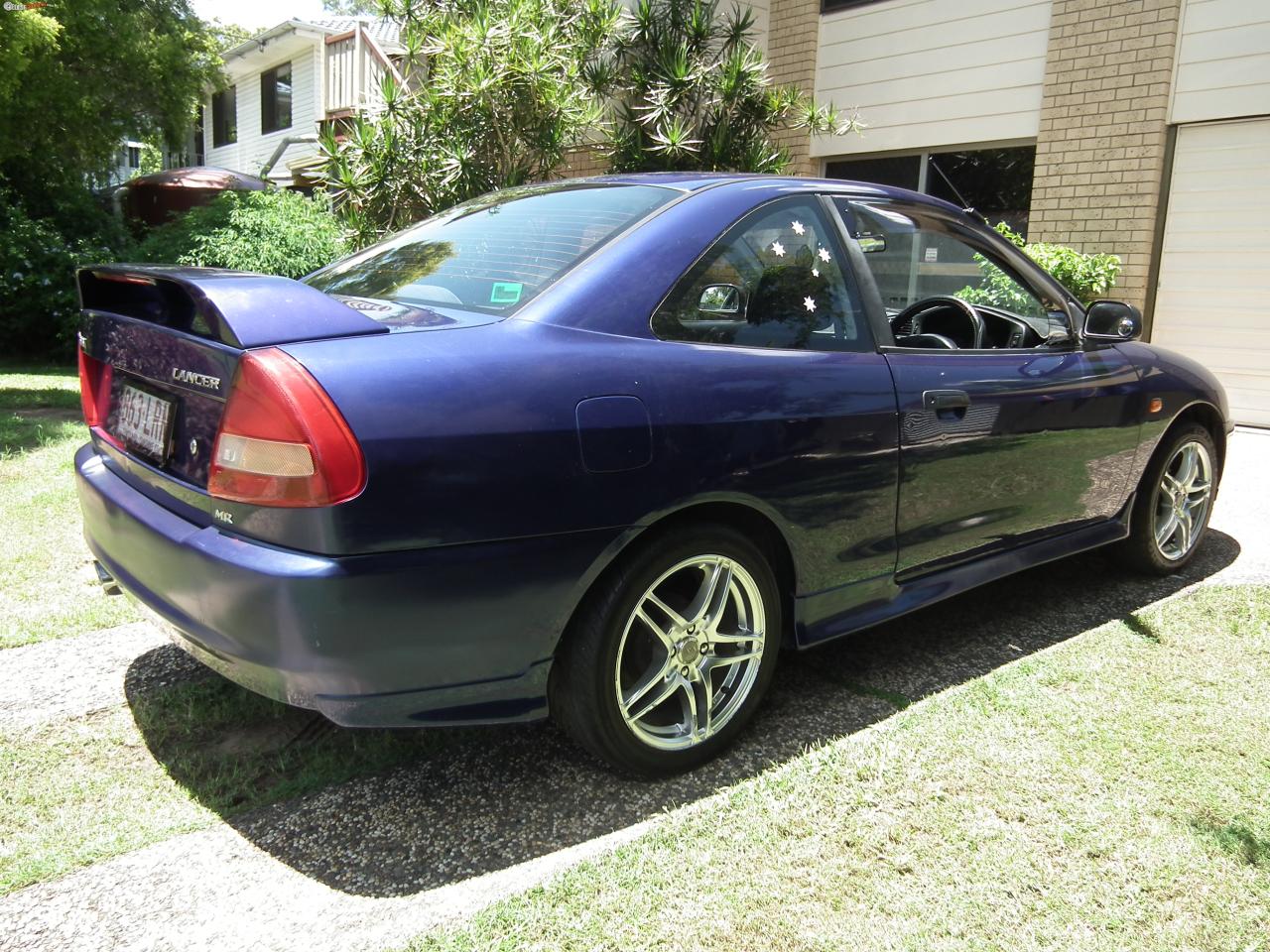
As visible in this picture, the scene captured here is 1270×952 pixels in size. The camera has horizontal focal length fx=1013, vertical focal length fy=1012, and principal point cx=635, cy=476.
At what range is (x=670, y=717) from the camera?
9.39 ft

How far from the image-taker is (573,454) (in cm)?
235

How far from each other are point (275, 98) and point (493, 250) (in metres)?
24.1

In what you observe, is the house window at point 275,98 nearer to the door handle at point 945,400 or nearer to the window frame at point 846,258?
the window frame at point 846,258

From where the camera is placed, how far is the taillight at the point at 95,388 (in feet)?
9.66

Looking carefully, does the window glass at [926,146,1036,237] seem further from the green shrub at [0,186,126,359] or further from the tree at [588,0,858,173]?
the green shrub at [0,186,126,359]

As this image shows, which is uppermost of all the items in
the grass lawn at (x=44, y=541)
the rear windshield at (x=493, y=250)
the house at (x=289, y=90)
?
the house at (x=289, y=90)

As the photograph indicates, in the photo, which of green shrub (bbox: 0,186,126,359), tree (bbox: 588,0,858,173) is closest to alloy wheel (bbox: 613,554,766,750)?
tree (bbox: 588,0,858,173)

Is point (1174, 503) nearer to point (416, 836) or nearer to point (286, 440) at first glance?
point (416, 836)

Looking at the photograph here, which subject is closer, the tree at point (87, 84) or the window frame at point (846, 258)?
the window frame at point (846, 258)

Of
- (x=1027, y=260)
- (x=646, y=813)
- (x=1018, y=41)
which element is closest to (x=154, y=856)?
(x=646, y=813)

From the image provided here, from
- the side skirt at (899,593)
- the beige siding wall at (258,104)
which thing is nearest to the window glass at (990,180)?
the side skirt at (899,593)

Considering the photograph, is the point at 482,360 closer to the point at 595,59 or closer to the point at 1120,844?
the point at 1120,844

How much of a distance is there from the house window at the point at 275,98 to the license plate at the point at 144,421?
2294 cm

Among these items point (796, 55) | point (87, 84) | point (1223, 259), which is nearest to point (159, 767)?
point (1223, 259)
